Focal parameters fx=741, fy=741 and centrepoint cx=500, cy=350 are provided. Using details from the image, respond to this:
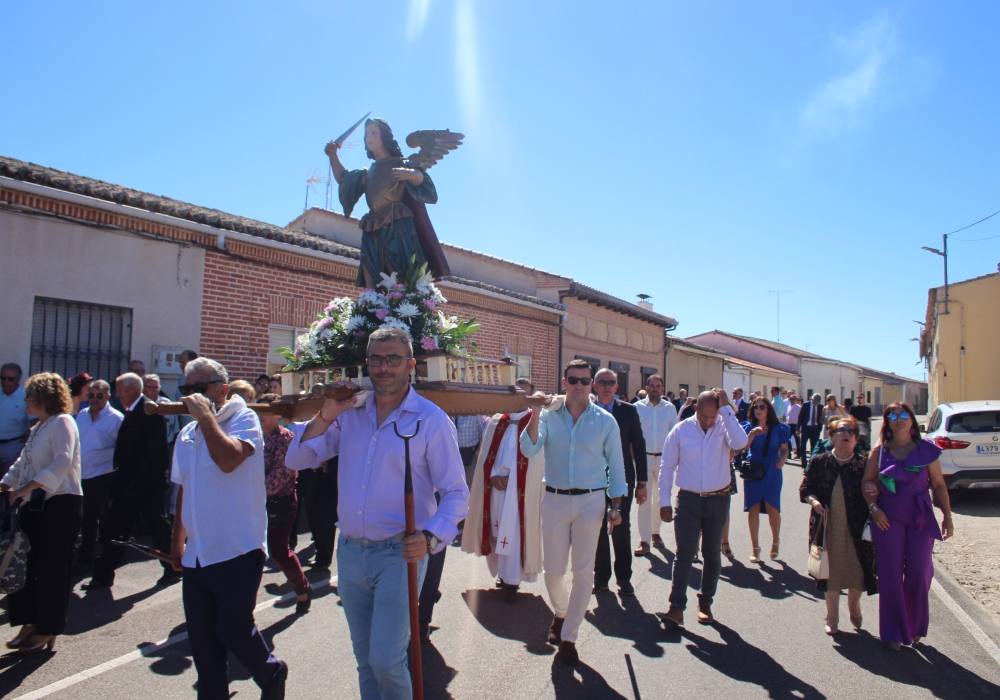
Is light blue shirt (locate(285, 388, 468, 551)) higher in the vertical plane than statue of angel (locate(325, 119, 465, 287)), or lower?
lower

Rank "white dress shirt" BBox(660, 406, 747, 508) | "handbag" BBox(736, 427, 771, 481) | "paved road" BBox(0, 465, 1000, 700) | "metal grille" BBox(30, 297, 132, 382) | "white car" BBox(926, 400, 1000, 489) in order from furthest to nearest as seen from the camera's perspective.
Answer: "white car" BBox(926, 400, 1000, 489) → "metal grille" BBox(30, 297, 132, 382) → "handbag" BBox(736, 427, 771, 481) → "white dress shirt" BBox(660, 406, 747, 508) → "paved road" BBox(0, 465, 1000, 700)

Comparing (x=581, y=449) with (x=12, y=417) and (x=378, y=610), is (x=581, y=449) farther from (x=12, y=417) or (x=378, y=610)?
(x=12, y=417)

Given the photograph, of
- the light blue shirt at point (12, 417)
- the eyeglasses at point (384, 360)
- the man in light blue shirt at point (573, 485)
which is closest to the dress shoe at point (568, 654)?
the man in light blue shirt at point (573, 485)

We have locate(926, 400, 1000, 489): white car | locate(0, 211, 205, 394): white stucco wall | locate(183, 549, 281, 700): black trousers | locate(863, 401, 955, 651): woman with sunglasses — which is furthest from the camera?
locate(926, 400, 1000, 489): white car

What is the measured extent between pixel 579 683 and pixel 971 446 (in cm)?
991

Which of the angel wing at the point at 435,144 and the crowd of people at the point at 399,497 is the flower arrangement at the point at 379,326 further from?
the angel wing at the point at 435,144

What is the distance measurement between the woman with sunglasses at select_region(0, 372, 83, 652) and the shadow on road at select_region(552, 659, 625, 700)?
10.6 ft

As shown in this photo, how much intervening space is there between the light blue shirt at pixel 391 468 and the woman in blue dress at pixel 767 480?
560cm

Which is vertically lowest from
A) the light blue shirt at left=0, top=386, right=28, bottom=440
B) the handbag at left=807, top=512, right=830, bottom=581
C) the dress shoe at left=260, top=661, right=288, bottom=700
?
the dress shoe at left=260, top=661, right=288, bottom=700

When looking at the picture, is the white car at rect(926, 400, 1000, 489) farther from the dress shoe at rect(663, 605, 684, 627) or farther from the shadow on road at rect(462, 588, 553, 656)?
the shadow on road at rect(462, 588, 553, 656)

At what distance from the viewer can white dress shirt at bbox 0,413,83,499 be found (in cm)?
484

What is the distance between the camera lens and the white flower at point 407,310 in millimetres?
5059

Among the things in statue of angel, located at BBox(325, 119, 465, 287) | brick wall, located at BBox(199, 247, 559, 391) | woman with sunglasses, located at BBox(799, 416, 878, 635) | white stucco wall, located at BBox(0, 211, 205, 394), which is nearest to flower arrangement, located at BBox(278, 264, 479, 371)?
statue of angel, located at BBox(325, 119, 465, 287)

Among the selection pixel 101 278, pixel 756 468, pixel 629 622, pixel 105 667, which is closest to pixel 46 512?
pixel 105 667
